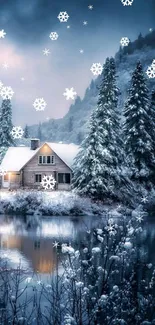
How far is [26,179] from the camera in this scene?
143 feet

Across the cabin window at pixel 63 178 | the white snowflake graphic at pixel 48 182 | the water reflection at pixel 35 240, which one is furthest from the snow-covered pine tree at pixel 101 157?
the cabin window at pixel 63 178

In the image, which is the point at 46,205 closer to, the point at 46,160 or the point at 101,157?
the point at 101,157

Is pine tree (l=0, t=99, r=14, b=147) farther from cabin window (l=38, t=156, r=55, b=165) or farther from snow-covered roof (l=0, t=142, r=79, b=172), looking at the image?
cabin window (l=38, t=156, r=55, b=165)

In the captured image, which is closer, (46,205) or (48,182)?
(46,205)

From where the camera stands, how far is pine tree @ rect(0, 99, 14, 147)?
2153 inches

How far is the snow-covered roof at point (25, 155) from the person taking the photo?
43.7 m

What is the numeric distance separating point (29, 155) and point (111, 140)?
13558 mm

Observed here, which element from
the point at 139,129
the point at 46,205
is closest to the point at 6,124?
the point at 139,129

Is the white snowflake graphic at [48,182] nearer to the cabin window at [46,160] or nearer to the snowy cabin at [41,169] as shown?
the snowy cabin at [41,169]

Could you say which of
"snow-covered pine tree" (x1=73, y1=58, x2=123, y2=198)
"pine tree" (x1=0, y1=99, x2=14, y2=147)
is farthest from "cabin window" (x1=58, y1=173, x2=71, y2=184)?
"pine tree" (x1=0, y1=99, x2=14, y2=147)

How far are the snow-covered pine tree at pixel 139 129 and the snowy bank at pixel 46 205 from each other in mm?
7575

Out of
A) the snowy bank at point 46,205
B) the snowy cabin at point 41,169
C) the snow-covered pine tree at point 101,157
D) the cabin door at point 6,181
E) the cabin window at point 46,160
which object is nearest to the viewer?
the snowy bank at point 46,205

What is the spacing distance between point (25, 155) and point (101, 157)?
1454 cm

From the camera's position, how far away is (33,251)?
50.8 feet
